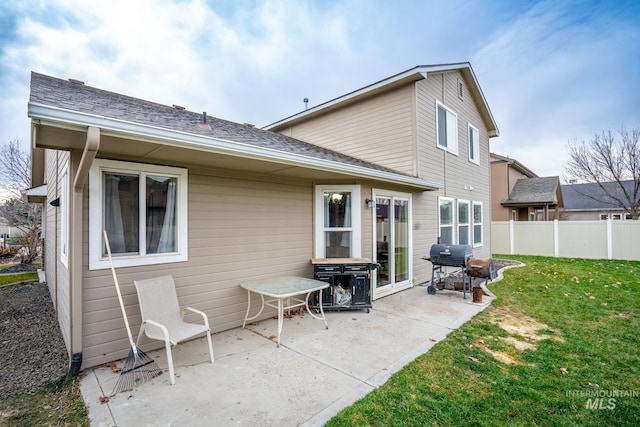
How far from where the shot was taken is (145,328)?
11.2 feet

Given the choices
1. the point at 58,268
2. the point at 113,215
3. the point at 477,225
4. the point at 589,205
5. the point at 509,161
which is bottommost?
the point at 58,268

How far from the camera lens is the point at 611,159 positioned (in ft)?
51.1

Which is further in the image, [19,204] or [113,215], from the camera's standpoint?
[19,204]

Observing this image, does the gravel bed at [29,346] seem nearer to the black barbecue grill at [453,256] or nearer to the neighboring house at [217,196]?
the neighboring house at [217,196]

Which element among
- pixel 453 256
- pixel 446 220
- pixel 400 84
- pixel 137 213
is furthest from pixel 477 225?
pixel 137 213

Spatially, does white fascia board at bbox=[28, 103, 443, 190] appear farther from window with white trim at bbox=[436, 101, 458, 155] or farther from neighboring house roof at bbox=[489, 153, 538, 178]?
neighboring house roof at bbox=[489, 153, 538, 178]

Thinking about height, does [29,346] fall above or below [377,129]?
below

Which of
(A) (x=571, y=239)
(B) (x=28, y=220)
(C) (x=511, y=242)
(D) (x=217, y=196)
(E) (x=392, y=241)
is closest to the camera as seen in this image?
(D) (x=217, y=196)

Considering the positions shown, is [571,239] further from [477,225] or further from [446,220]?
[446,220]

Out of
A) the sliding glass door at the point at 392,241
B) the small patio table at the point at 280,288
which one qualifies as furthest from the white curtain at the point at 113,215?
the sliding glass door at the point at 392,241

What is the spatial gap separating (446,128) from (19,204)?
17513 mm

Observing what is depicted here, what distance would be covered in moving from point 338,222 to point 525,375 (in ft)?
11.9

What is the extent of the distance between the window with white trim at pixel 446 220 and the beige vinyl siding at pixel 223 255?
478 centimetres

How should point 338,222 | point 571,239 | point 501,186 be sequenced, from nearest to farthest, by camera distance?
point 338,222 < point 571,239 < point 501,186
